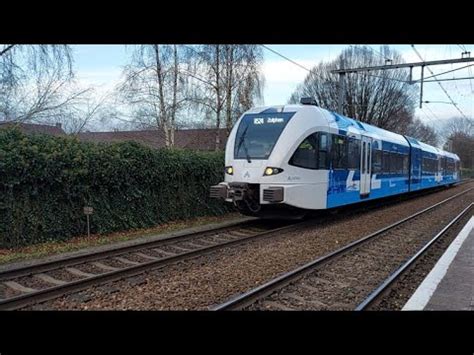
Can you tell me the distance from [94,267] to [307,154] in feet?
21.8

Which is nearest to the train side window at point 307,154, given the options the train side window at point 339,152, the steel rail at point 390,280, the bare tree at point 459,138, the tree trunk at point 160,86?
the train side window at point 339,152

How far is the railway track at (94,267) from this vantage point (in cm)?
647

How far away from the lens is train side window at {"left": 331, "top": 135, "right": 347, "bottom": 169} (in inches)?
540

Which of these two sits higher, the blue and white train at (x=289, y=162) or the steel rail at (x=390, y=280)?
the blue and white train at (x=289, y=162)

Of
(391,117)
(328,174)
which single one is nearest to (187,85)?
(328,174)

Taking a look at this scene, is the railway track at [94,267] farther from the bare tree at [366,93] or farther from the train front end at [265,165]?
the bare tree at [366,93]

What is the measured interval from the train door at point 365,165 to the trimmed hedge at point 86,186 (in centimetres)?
563

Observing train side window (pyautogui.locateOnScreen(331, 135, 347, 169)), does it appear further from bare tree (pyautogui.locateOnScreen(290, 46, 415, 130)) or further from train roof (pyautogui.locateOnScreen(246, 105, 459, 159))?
bare tree (pyautogui.locateOnScreen(290, 46, 415, 130))

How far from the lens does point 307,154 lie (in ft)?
41.3

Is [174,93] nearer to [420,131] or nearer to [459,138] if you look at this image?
[420,131]

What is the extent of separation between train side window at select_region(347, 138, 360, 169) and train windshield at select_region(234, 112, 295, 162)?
3.39m
